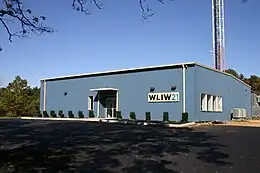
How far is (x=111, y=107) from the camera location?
31969mm

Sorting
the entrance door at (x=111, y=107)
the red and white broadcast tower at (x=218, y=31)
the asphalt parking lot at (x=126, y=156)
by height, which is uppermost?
the red and white broadcast tower at (x=218, y=31)

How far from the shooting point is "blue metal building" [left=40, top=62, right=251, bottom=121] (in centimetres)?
Result: 2542

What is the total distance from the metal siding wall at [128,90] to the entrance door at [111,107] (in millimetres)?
1651

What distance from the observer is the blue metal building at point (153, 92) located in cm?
2542

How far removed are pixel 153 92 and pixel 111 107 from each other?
20.6ft

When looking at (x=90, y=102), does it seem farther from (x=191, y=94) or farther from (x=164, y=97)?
(x=191, y=94)

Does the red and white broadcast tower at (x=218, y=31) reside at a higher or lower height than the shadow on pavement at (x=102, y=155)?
higher

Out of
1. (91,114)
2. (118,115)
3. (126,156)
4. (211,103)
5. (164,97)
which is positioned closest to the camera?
(126,156)

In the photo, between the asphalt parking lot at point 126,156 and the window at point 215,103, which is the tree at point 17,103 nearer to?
the window at point 215,103

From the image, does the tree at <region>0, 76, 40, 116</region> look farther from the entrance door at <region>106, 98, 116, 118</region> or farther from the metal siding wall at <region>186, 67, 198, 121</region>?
the metal siding wall at <region>186, 67, 198, 121</region>

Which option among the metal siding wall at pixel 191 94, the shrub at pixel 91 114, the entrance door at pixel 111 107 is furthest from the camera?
the entrance door at pixel 111 107

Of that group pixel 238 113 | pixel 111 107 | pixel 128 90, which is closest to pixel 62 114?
pixel 111 107

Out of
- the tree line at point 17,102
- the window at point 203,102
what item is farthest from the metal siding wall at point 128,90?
the tree line at point 17,102

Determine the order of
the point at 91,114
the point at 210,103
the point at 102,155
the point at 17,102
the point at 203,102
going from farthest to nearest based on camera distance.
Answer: the point at 17,102
the point at 91,114
the point at 210,103
the point at 203,102
the point at 102,155
